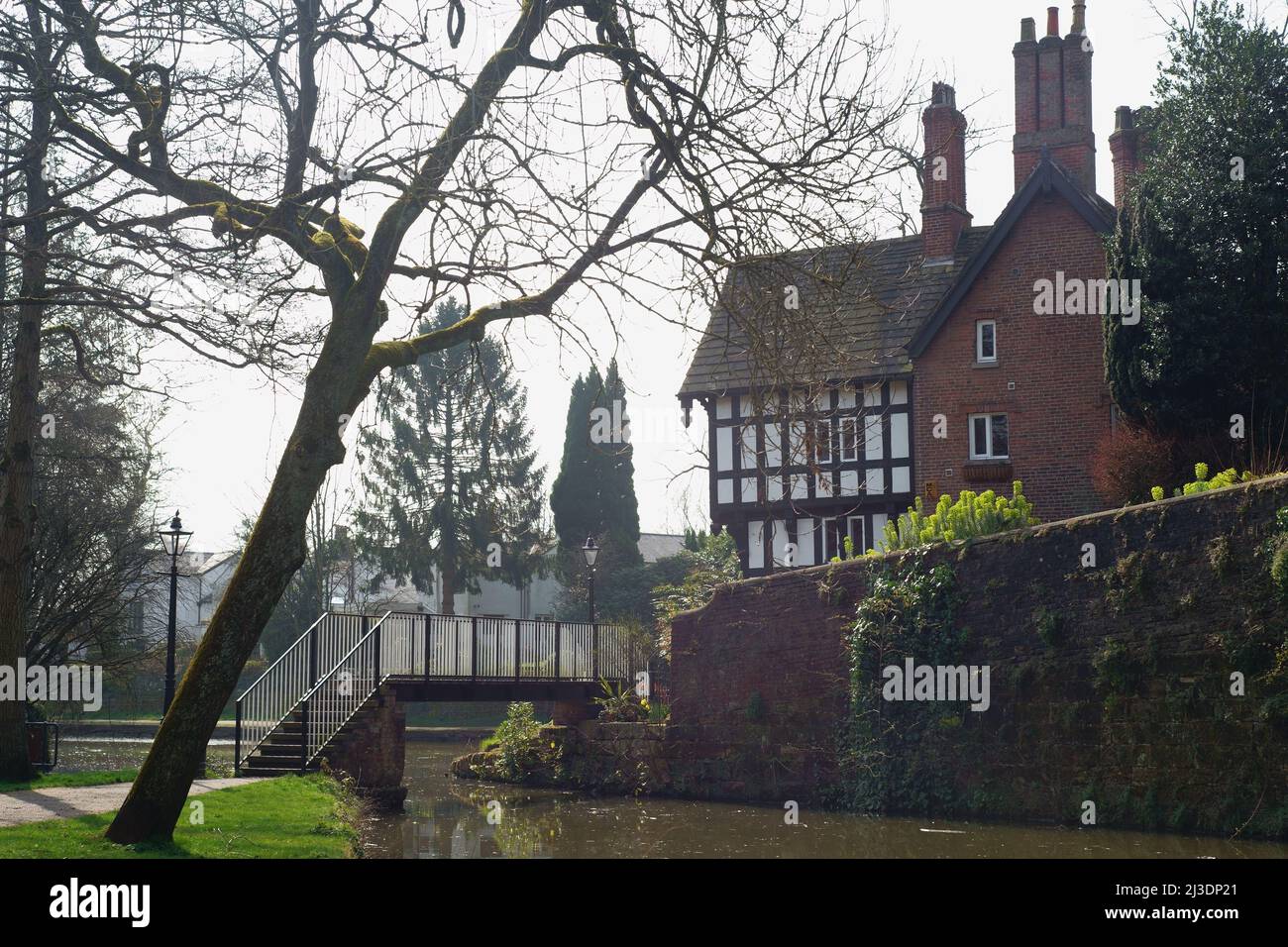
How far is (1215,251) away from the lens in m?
20.4

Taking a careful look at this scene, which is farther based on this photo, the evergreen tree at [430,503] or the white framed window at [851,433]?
the evergreen tree at [430,503]

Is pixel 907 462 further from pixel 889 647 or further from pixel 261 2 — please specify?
pixel 261 2

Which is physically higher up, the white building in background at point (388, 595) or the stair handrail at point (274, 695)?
the white building in background at point (388, 595)

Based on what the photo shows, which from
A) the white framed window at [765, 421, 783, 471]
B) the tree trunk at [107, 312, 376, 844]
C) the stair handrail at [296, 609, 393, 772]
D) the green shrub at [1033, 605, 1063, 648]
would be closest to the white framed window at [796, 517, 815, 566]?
the white framed window at [765, 421, 783, 471]

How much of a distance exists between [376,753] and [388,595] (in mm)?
47813

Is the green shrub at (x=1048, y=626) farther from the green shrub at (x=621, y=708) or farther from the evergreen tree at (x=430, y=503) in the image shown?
the evergreen tree at (x=430, y=503)

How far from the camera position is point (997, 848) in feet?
49.7

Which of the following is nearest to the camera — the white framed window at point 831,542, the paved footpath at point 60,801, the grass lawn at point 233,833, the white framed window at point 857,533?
the grass lawn at point 233,833

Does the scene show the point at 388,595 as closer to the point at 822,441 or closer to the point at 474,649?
the point at 474,649

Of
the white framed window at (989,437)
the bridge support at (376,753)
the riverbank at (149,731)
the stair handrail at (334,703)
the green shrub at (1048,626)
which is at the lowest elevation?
the riverbank at (149,731)

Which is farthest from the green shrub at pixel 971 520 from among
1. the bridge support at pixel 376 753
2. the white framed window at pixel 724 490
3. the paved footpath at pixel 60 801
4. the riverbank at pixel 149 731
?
the riverbank at pixel 149 731

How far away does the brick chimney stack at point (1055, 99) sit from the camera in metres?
28.4

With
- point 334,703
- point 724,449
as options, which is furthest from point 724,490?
point 334,703

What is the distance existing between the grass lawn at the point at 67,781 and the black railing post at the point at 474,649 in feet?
25.4
